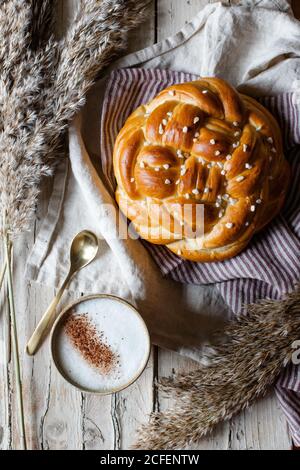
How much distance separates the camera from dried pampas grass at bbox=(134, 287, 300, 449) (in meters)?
1.62

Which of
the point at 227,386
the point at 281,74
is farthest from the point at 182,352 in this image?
the point at 281,74

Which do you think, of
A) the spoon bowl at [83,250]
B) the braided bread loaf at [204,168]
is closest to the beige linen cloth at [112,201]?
the spoon bowl at [83,250]

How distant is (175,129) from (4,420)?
1.03 metres

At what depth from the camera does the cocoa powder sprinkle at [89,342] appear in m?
1.66

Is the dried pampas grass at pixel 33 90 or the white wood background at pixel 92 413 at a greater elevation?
the dried pampas grass at pixel 33 90

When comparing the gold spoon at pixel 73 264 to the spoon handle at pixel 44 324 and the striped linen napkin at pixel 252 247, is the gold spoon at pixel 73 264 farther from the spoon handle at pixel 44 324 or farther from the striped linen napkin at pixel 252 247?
the striped linen napkin at pixel 252 247

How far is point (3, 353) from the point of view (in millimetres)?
1823

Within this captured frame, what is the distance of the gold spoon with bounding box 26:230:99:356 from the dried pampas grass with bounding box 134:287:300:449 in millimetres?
416

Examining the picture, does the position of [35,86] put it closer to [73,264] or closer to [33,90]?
[33,90]

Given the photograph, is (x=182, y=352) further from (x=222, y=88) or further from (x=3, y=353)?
(x=222, y=88)

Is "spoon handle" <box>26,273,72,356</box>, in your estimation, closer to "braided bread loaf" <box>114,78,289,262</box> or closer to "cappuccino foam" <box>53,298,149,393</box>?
"cappuccino foam" <box>53,298,149,393</box>

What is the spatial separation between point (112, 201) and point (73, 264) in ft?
0.75

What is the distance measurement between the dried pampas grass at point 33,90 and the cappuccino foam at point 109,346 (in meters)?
0.19

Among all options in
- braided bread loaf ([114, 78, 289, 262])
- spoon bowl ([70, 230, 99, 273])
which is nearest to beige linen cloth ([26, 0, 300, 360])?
spoon bowl ([70, 230, 99, 273])
